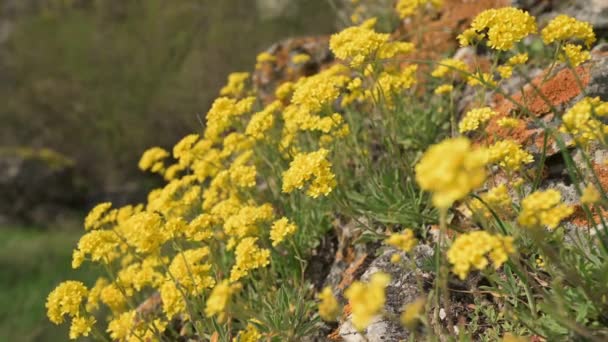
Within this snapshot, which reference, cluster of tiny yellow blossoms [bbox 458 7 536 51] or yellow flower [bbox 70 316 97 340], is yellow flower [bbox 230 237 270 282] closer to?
yellow flower [bbox 70 316 97 340]

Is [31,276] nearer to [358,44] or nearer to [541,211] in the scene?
[358,44]

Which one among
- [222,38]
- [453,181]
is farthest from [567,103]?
[222,38]

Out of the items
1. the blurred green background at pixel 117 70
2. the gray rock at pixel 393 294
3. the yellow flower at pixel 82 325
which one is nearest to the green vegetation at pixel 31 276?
the blurred green background at pixel 117 70

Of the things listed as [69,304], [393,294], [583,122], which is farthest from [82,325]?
[583,122]

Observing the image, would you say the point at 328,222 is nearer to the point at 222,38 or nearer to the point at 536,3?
the point at 536,3

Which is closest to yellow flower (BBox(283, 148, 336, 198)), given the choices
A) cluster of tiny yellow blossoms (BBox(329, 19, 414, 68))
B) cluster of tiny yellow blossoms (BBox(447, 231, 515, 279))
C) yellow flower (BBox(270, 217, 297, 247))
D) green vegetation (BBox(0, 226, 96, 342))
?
yellow flower (BBox(270, 217, 297, 247))

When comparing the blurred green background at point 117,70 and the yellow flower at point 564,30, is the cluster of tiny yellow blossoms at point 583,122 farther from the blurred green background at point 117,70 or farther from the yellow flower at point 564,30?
the blurred green background at point 117,70

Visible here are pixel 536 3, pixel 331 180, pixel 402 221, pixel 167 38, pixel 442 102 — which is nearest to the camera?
pixel 331 180
